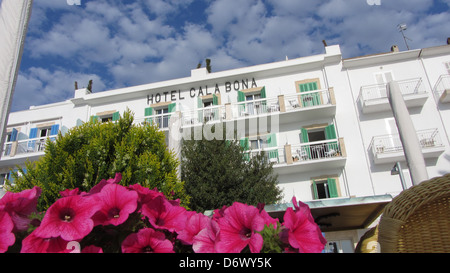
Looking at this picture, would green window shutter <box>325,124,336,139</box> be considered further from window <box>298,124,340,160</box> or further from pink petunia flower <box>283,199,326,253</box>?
pink petunia flower <box>283,199,326,253</box>

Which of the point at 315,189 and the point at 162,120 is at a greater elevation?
the point at 162,120

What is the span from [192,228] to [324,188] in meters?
17.2

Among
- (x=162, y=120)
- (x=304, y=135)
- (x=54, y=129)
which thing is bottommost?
(x=304, y=135)

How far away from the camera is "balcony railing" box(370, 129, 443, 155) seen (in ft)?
53.0

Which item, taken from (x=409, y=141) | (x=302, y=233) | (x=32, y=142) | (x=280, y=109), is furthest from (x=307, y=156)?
(x=32, y=142)

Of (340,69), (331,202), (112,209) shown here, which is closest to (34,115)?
(340,69)

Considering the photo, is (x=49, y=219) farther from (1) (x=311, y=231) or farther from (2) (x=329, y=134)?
(2) (x=329, y=134)

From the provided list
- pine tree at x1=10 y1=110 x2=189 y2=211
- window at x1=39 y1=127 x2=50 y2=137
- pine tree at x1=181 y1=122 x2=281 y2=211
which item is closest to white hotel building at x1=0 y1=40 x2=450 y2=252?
window at x1=39 y1=127 x2=50 y2=137

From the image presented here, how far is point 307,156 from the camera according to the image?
55.9ft

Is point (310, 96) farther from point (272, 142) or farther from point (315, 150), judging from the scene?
point (272, 142)

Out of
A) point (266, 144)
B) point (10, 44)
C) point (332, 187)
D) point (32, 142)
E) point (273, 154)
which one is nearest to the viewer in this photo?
point (10, 44)

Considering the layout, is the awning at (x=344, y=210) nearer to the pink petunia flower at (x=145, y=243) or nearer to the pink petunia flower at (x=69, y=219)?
the pink petunia flower at (x=145, y=243)

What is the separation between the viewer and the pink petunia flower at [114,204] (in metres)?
0.84
